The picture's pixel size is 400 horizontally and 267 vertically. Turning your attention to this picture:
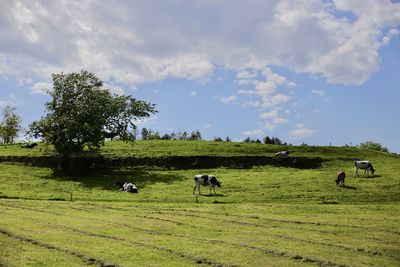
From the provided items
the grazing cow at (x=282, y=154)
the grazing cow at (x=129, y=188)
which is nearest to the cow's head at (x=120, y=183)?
the grazing cow at (x=129, y=188)

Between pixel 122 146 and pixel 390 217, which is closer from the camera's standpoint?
pixel 390 217

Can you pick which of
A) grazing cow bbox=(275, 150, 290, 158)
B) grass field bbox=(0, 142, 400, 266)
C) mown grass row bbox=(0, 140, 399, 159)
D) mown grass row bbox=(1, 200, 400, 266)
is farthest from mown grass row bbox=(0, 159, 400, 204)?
mown grass row bbox=(1, 200, 400, 266)

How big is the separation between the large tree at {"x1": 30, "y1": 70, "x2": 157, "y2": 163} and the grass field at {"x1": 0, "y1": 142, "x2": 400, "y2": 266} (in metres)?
4.70

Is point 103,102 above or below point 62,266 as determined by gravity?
above

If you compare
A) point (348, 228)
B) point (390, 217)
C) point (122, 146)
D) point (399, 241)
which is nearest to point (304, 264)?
point (399, 241)

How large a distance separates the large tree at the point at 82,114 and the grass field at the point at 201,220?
15.4 ft

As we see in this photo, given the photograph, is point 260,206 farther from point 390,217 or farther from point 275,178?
point 275,178

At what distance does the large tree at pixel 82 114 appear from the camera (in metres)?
61.7

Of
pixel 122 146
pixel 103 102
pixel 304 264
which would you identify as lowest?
pixel 304 264

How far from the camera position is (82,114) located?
62.9 meters

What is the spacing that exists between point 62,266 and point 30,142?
68.9 m

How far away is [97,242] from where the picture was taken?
21.6 m

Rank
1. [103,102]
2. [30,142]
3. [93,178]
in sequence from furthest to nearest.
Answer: [30,142]
[103,102]
[93,178]

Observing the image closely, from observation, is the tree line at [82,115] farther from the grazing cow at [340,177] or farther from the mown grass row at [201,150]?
the grazing cow at [340,177]
